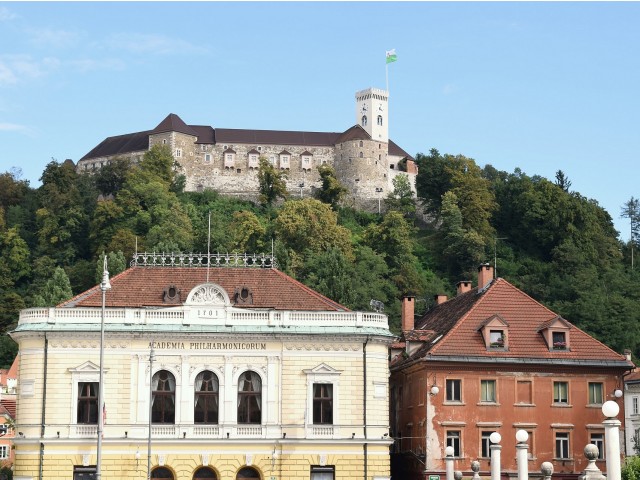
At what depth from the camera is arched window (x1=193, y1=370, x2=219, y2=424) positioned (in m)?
60.1

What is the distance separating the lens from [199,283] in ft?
210

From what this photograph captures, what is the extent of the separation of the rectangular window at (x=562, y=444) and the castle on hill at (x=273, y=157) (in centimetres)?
12555

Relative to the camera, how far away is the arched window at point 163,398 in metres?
59.9

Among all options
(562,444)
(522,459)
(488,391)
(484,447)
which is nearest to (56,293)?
(488,391)

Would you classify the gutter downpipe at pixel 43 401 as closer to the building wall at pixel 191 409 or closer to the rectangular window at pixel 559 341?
the building wall at pixel 191 409

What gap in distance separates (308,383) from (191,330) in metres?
5.92

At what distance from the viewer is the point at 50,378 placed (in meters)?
59.6

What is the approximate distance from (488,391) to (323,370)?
8885mm

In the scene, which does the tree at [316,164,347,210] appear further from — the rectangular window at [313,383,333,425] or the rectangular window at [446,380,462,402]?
the rectangular window at [313,383,333,425]

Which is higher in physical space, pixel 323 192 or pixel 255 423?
pixel 323 192

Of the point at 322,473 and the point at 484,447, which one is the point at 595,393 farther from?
the point at 322,473

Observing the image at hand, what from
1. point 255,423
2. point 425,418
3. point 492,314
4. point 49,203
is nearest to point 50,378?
point 255,423

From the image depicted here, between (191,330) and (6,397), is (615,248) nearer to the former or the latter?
(6,397)

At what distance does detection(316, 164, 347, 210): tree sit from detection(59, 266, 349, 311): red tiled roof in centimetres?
A: 11661
